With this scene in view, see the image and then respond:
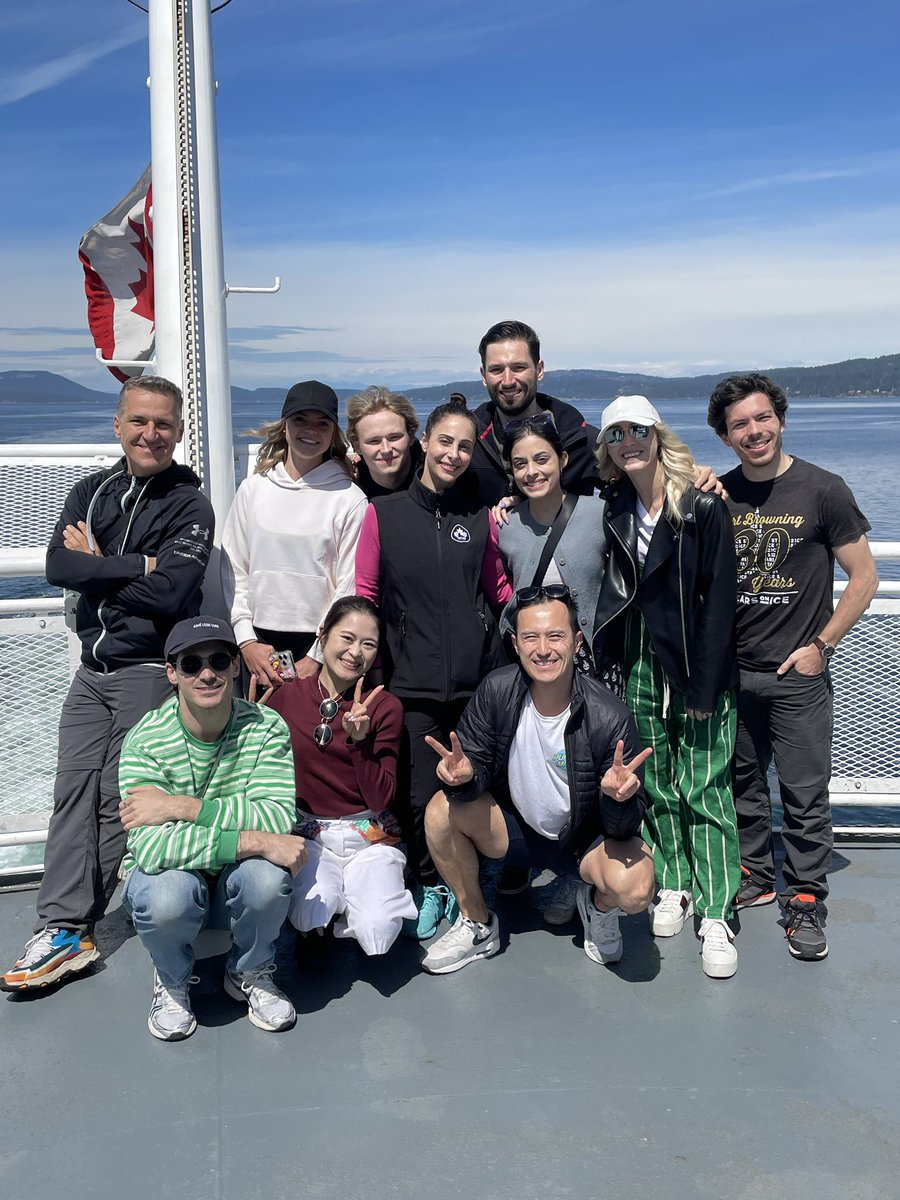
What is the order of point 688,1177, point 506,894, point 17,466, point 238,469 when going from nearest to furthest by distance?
point 688,1177
point 506,894
point 17,466
point 238,469

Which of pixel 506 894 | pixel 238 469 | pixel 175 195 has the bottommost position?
pixel 506 894

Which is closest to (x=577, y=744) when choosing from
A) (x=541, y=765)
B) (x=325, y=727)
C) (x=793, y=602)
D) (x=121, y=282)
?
(x=541, y=765)

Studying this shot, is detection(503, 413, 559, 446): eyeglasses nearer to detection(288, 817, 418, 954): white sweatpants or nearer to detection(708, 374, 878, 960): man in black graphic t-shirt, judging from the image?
detection(708, 374, 878, 960): man in black graphic t-shirt

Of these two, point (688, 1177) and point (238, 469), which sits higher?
point (238, 469)

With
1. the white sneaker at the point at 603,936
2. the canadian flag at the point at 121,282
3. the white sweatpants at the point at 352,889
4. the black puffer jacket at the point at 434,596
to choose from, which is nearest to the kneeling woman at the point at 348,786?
the white sweatpants at the point at 352,889

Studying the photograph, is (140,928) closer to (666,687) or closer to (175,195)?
(666,687)

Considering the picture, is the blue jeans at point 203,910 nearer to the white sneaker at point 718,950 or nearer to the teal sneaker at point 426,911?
the teal sneaker at point 426,911

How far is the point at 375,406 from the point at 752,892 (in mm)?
2233

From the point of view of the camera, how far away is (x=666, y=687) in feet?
11.1

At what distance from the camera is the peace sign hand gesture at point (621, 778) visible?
119 inches

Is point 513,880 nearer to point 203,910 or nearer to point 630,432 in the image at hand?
point 203,910

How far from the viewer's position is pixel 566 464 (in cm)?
346

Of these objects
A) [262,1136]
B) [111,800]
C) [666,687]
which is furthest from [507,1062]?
[111,800]

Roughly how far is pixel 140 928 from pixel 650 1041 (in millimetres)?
1493
